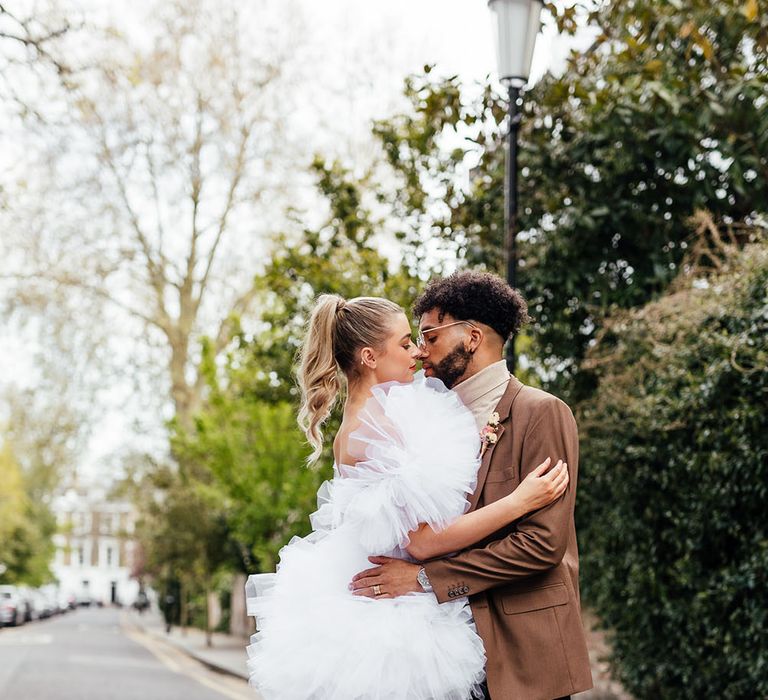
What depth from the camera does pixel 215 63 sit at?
24859 millimetres

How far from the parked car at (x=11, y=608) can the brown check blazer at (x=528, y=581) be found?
4067cm

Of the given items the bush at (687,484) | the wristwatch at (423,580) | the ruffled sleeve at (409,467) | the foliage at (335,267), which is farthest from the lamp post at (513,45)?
the wristwatch at (423,580)

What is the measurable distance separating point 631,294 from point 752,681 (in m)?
3.40

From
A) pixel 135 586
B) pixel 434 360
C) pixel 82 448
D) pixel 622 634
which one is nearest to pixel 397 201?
pixel 622 634

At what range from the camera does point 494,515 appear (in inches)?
117

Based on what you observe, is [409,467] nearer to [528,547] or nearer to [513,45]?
[528,547]

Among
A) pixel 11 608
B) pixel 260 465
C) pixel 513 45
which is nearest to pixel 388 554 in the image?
pixel 513 45

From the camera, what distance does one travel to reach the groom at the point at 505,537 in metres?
2.95

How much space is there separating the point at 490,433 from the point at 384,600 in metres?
0.58

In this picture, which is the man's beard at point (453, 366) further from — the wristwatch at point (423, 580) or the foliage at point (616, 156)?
the foliage at point (616, 156)

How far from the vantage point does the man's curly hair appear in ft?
10.5

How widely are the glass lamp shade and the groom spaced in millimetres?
4760

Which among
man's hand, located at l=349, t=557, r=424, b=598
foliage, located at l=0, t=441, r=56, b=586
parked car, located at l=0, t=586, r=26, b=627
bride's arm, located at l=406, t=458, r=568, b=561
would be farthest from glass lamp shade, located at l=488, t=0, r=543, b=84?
foliage, located at l=0, t=441, r=56, b=586

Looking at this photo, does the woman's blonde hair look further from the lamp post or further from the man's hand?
the lamp post
